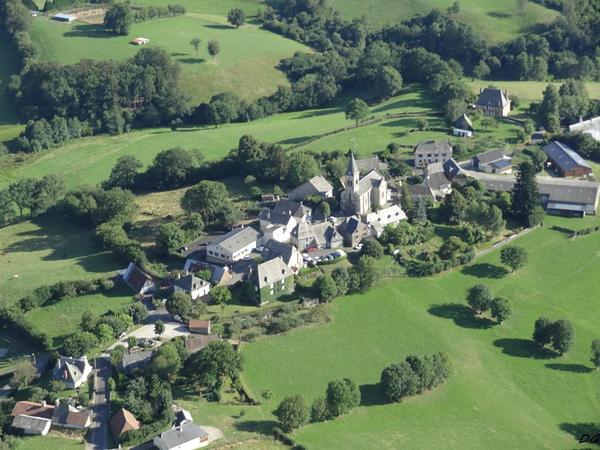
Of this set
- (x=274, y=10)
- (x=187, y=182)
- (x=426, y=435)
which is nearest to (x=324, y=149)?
(x=187, y=182)

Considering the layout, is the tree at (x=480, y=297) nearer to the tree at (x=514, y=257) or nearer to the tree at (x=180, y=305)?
the tree at (x=514, y=257)

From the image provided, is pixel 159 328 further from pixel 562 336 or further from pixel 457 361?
pixel 562 336

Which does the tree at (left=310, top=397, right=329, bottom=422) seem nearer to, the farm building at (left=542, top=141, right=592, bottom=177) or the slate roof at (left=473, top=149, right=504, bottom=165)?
the slate roof at (left=473, top=149, right=504, bottom=165)

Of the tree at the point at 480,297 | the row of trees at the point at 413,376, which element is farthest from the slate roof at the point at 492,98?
the row of trees at the point at 413,376

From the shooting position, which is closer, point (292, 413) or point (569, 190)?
point (292, 413)

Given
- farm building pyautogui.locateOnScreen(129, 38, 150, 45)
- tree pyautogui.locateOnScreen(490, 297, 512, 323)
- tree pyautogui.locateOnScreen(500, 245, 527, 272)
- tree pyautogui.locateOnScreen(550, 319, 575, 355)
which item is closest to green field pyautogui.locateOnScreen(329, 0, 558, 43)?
farm building pyautogui.locateOnScreen(129, 38, 150, 45)

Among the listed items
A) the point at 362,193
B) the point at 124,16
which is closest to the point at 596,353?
the point at 362,193
